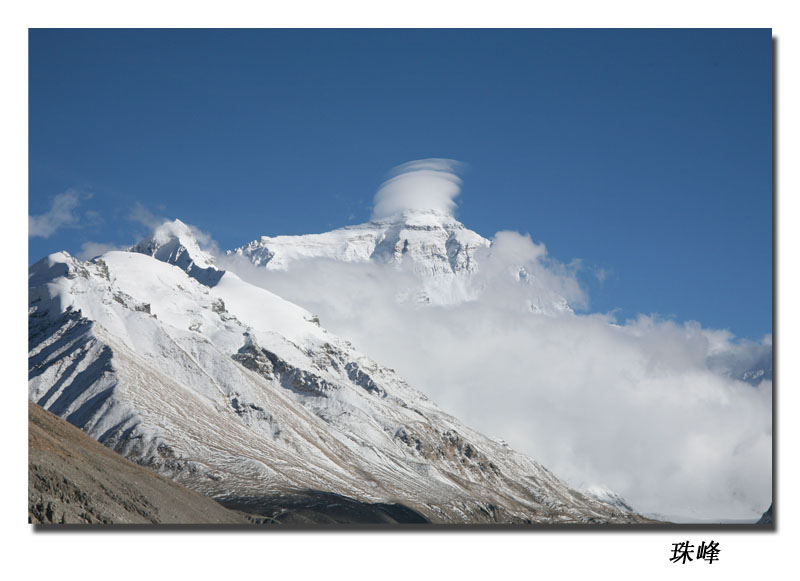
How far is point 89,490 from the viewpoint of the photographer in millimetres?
70062

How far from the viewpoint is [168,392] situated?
19250 cm

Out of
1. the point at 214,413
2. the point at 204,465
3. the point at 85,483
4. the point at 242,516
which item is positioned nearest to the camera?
the point at 85,483

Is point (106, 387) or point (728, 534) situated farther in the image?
point (106, 387)

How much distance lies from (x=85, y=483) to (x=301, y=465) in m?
114

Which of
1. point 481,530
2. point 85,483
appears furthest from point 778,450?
point 85,483

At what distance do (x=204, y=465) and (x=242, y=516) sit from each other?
5315 cm

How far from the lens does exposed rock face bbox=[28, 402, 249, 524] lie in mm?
63156

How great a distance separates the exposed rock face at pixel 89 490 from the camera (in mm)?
63156

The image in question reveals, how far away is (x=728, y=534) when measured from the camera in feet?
167
